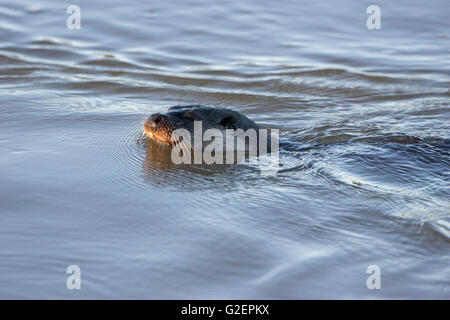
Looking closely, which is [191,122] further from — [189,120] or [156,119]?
[156,119]

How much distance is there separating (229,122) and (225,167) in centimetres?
40

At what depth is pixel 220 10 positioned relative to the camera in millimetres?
11695

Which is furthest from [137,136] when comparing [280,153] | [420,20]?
[420,20]

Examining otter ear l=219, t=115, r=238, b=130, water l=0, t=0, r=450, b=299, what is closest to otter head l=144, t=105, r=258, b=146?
otter ear l=219, t=115, r=238, b=130

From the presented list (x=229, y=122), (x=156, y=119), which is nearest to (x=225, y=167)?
(x=229, y=122)

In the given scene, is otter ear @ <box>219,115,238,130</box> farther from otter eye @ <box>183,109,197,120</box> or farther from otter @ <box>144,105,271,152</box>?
otter eye @ <box>183,109,197,120</box>

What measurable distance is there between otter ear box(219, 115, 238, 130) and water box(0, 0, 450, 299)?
38cm

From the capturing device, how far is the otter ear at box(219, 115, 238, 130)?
218 inches

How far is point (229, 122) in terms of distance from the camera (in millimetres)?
5551

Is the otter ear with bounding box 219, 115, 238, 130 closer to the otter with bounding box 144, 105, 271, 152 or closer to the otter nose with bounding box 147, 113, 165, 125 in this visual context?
the otter with bounding box 144, 105, 271, 152

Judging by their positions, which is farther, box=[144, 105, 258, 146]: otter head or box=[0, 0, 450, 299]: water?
box=[144, 105, 258, 146]: otter head

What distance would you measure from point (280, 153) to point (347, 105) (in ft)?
7.71

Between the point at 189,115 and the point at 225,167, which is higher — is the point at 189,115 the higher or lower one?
the higher one
